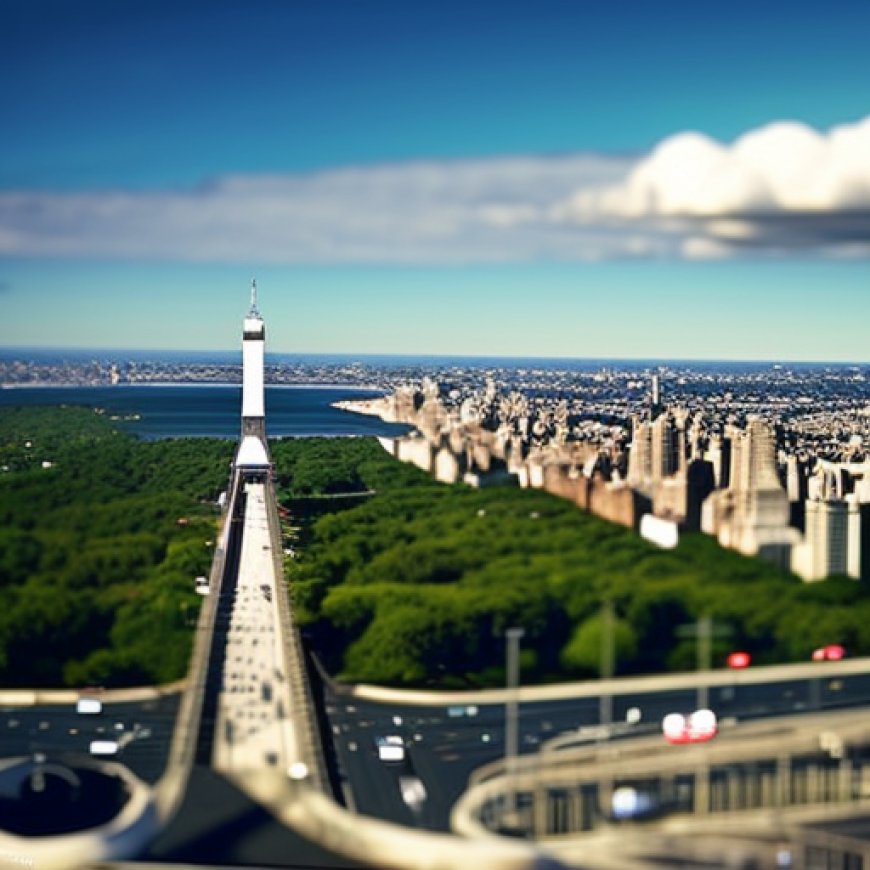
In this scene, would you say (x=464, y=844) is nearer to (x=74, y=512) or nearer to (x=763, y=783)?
(x=763, y=783)

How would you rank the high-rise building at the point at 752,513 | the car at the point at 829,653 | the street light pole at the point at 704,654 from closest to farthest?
1. the street light pole at the point at 704,654
2. the car at the point at 829,653
3. the high-rise building at the point at 752,513

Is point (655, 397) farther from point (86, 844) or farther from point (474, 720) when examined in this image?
point (86, 844)

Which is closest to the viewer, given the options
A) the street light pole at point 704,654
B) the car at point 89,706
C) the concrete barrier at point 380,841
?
the concrete barrier at point 380,841

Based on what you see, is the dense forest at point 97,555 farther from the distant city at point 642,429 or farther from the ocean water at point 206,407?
the distant city at point 642,429

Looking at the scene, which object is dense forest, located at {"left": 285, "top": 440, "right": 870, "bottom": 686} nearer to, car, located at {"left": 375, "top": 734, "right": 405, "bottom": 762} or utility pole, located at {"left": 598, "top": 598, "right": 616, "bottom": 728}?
utility pole, located at {"left": 598, "top": 598, "right": 616, "bottom": 728}

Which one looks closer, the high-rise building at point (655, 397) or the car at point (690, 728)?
the car at point (690, 728)

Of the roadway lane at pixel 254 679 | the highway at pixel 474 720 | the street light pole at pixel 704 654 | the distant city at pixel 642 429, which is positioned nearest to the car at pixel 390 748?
the highway at pixel 474 720
